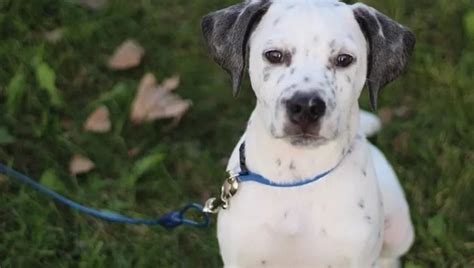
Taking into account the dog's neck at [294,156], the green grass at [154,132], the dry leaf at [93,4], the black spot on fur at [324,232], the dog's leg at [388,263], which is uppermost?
the dog's neck at [294,156]

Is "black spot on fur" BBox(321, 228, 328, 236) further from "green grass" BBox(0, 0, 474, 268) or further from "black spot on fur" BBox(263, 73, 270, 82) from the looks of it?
"green grass" BBox(0, 0, 474, 268)

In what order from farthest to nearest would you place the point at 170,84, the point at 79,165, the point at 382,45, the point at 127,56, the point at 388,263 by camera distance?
the point at 127,56 < the point at 170,84 < the point at 79,165 < the point at 388,263 < the point at 382,45

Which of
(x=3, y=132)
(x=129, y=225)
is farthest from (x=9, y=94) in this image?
(x=129, y=225)

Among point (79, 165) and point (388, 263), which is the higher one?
point (79, 165)

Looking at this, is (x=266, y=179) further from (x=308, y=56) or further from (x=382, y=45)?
(x=382, y=45)

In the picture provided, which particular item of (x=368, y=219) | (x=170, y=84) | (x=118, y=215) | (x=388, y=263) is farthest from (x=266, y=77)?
(x=170, y=84)

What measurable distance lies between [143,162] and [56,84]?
72 centimetres

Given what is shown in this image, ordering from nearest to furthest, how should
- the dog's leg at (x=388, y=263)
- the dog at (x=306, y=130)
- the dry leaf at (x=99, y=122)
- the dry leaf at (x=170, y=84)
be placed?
the dog at (x=306, y=130)
the dog's leg at (x=388, y=263)
the dry leaf at (x=99, y=122)
the dry leaf at (x=170, y=84)

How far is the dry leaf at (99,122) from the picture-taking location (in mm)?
4949

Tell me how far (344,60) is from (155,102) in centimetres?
180

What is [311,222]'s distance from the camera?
11.8 ft

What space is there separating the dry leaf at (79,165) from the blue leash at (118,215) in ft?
0.64

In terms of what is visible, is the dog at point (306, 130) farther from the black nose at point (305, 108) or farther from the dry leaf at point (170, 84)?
the dry leaf at point (170, 84)

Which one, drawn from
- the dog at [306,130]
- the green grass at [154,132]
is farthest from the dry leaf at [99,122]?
the dog at [306,130]
